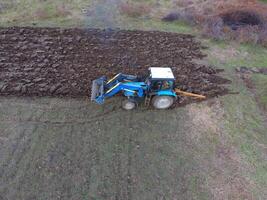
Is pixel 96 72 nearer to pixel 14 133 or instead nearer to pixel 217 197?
pixel 14 133

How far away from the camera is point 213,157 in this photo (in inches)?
377

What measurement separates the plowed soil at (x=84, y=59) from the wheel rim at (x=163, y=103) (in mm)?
1470

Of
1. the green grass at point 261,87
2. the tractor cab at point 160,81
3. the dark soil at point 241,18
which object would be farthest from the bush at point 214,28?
the tractor cab at point 160,81

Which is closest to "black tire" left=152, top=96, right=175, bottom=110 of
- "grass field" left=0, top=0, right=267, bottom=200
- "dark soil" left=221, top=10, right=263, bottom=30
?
"grass field" left=0, top=0, right=267, bottom=200

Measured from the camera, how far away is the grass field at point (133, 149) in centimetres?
838

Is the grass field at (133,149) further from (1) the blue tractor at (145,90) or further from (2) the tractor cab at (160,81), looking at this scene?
(2) the tractor cab at (160,81)

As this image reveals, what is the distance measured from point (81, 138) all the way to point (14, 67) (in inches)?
227

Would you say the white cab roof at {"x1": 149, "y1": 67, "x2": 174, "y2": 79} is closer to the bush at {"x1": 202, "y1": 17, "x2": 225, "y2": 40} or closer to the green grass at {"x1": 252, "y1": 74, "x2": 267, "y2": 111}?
the green grass at {"x1": 252, "y1": 74, "x2": 267, "y2": 111}

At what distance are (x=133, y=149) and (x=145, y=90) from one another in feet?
8.22

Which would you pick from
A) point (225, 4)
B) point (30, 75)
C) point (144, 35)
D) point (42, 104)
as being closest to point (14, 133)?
point (42, 104)

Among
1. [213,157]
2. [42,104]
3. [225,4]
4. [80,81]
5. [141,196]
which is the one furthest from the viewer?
[225,4]

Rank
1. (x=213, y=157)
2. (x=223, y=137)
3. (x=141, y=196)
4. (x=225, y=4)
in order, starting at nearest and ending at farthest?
(x=141, y=196) → (x=213, y=157) → (x=223, y=137) → (x=225, y=4)

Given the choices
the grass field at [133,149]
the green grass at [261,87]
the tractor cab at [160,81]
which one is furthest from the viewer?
the green grass at [261,87]

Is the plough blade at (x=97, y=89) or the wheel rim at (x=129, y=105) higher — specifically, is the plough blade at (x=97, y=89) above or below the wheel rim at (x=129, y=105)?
above
